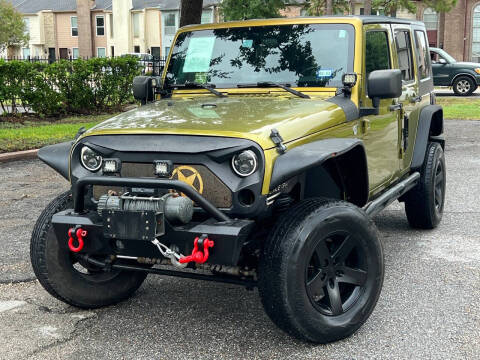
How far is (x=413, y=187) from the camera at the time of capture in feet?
20.6

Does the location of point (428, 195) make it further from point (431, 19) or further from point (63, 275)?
point (431, 19)

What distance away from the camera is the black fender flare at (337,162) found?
371 centimetres

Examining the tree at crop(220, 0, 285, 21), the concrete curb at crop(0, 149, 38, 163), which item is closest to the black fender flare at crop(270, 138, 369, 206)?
the concrete curb at crop(0, 149, 38, 163)

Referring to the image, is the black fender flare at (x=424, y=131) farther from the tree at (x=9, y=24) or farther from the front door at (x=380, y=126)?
the tree at (x=9, y=24)

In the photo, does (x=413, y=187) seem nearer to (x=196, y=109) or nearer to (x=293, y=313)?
(x=196, y=109)

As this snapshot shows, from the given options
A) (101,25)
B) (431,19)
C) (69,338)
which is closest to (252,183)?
(69,338)

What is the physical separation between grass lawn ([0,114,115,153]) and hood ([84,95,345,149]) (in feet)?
24.2

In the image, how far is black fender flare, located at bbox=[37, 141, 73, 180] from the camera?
4275mm

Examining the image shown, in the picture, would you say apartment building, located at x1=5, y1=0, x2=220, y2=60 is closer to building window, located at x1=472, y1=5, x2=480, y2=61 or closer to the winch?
building window, located at x1=472, y1=5, x2=480, y2=61

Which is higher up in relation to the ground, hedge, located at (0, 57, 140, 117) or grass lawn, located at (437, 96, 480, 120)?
hedge, located at (0, 57, 140, 117)

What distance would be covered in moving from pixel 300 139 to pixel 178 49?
1.94 m

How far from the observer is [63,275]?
14.1 feet

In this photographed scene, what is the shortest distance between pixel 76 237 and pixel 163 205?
0.61 meters

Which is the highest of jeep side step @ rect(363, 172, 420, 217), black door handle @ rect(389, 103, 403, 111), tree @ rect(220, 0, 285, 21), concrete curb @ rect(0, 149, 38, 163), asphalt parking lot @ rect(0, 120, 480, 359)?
tree @ rect(220, 0, 285, 21)
